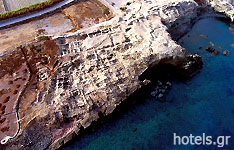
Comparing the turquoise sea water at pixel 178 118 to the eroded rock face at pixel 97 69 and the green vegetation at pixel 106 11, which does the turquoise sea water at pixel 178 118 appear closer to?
the eroded rock face at pixel 97 69

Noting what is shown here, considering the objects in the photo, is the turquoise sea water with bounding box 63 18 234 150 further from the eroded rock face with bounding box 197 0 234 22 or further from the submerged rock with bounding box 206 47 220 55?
the eroded rock face with bounding box 197 0 234 22

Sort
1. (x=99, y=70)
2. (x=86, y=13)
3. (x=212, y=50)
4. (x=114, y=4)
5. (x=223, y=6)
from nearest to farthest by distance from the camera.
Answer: (x=99, y=70), (x=212, y=50), (x=86, y=13), (x=223, y=6), (x=114, y=4)

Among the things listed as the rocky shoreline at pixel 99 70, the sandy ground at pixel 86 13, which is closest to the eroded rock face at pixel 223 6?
the rocky shoreline at pixel 99 70

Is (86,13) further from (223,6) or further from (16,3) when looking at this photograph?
(223,6)

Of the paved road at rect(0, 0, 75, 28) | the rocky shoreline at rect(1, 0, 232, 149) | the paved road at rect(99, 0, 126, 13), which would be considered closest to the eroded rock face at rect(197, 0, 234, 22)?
the rocky shoreline at rect(1, 0, 232, 149)

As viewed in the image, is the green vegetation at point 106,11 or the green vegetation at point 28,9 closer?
the green vegetation at point 28,9

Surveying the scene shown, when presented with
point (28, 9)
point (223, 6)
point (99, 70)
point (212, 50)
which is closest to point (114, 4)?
point (28, 9)
